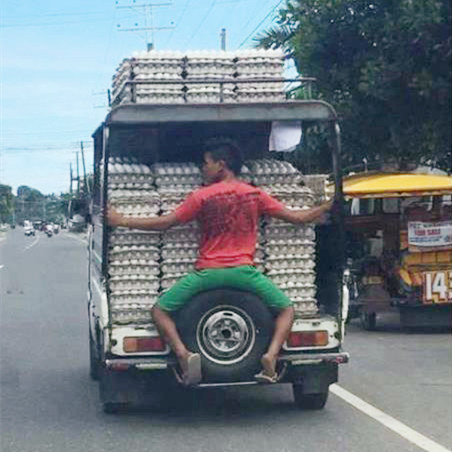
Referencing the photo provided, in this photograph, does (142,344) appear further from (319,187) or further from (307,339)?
(319,187)

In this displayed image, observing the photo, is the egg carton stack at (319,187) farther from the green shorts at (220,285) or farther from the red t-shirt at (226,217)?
the green shorts at (220,285)

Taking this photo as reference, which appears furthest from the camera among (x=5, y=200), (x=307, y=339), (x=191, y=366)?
(x=5, y=200)

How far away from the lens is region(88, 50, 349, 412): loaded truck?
8.91m

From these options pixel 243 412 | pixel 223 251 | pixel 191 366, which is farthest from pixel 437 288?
pixel 191 366

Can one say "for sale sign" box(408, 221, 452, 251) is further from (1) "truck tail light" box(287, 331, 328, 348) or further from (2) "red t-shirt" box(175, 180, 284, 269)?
(2) "red t-shirt" box(175, 180, 284, 269)

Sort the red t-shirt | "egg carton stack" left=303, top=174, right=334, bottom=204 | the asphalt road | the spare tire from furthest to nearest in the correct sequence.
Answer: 1. "egg carton stack" left=303, top=174, right=334, bottom=204
2. the red t-shirt
3. the spare tire
4. the asphalt road

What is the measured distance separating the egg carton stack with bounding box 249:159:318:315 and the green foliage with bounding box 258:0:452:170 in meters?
6.91

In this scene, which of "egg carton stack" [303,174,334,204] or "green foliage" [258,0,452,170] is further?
"green foliage" [258,0,452,170]

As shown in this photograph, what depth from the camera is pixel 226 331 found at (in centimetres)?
893

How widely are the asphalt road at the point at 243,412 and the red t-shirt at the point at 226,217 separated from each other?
1.38 m

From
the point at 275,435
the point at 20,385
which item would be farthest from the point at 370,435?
the point at 20,385

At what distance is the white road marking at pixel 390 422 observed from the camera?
8.48m

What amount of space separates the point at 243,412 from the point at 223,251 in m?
1.69

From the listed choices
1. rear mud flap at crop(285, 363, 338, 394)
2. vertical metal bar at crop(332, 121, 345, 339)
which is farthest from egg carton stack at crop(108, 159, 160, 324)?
vertical metal bar at crop(332, 121, 345, 339)
